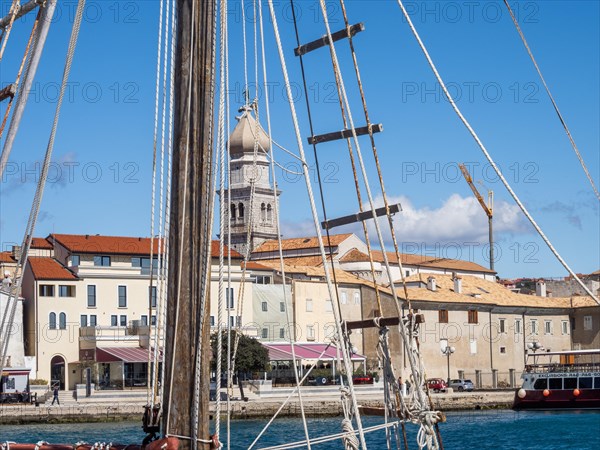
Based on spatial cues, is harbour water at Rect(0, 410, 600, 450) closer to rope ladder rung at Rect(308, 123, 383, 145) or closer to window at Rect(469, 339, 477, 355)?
window at Rect(469, 339, 477, 355)

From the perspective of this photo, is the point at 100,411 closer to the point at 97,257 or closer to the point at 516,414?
the point at 97,257

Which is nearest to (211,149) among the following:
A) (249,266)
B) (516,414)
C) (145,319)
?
(516,414)

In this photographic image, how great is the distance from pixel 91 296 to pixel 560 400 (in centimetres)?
3192

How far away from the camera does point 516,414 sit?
6800cm

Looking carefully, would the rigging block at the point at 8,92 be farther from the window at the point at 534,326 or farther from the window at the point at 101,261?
the window at the point at 534,326

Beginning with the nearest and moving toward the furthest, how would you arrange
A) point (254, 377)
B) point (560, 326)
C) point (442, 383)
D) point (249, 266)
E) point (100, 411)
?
point (100, 411)
point (254, 377)
point (442, 383)
point (249, 266)
point (560, 326)

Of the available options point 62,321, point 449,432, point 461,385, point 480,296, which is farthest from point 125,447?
point 480,296

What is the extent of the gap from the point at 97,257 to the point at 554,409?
3252 centimetres

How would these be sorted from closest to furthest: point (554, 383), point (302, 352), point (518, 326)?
point (554, 383), point (302, 352), point (518, 326)

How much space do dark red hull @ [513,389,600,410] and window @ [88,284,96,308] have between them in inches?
1142

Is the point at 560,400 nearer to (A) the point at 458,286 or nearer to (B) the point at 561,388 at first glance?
(B) the point at 561,388

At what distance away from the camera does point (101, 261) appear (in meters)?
77.4

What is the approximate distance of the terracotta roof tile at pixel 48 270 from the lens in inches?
2872

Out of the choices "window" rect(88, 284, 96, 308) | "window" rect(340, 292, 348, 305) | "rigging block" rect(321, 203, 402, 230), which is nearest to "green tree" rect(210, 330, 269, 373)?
"window" rect(88, 284, 96, 308)
